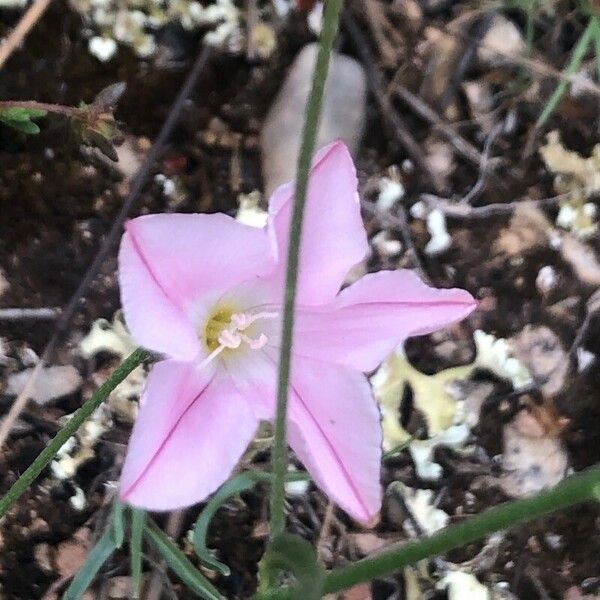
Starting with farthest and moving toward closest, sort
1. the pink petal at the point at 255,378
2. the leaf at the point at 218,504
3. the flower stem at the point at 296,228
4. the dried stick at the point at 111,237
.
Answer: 1. the dried stick at the point at 111,237
2. the leaf at the point at 218,504
3. the pink petal at the point at 255,378
4. the flower stem at the point at 296,228

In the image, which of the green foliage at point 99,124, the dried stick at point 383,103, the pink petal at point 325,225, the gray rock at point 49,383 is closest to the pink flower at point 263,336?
the pink petal at point 325,225

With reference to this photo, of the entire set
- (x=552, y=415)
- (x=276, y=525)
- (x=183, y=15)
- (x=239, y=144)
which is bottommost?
(x=552, y=415)

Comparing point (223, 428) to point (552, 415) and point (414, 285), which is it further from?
point (552, 415)

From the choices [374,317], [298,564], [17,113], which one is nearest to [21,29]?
[17,113]

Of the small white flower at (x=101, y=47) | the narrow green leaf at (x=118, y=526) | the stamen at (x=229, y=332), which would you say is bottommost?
the narrow green leaf at (x=118, y=526)

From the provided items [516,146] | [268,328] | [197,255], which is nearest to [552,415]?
[516,146]

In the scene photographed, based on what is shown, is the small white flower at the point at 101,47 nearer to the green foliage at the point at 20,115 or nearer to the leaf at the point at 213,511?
the green foliage at the point at 20,115

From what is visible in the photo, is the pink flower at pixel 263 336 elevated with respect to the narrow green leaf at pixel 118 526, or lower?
elevated
